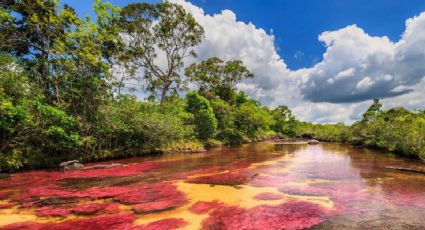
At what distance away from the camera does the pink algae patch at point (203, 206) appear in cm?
650

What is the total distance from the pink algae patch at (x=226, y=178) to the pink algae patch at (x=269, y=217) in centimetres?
321

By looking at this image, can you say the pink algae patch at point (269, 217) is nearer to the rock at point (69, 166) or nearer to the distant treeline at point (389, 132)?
the rock at point (69, 166)

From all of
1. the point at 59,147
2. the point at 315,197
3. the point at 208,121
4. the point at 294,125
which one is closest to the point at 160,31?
the point at 208,121

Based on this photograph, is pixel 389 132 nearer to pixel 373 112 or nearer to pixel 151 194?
pixel 373 112

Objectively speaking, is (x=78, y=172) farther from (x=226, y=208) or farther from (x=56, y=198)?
(x=226, y=208)

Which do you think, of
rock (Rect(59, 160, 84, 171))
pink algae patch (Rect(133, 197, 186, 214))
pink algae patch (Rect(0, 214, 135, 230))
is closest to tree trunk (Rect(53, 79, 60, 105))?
rock (Rect(59, 160, 84, 171))

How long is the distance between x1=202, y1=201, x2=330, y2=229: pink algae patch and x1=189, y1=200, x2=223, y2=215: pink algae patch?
0.24 metres

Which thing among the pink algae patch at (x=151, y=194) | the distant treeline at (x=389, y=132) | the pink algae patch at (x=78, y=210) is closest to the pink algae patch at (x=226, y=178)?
the pink algae patch at (x=151, y=194)

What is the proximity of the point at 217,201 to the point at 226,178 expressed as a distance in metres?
3.48

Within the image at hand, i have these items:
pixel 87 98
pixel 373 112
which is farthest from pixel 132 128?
pixel 373 112

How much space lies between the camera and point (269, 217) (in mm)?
5973

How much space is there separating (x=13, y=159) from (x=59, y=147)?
99.3 inches

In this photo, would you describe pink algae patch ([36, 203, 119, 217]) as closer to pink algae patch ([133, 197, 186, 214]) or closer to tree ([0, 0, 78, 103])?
pink algae patch ([133, 197, 186, 214])

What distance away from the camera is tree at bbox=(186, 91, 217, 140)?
28812 mm
